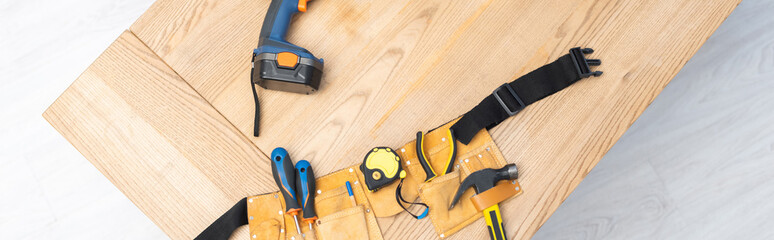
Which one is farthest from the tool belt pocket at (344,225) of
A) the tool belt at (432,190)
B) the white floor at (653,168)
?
the white floor at (653,168)

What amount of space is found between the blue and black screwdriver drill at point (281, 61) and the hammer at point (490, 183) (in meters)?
0.38

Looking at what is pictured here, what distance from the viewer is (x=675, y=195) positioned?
5.31 feet

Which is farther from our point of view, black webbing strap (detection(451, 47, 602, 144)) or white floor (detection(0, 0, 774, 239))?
white floor (detection(0, 0, 774, 239))

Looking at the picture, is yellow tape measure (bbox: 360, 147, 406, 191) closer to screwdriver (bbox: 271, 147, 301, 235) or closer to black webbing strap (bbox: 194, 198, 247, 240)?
screwdriver (bbox: 271, 147, 301, 235)

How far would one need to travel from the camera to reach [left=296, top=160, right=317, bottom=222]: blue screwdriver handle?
977 mm

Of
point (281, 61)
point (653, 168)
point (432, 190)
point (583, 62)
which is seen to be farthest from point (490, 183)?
point (653, 168)

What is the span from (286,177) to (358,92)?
0.25 metres

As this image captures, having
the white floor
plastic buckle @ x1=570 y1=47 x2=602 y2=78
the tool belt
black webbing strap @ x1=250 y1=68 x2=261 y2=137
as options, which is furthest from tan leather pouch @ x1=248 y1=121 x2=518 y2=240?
the white floor

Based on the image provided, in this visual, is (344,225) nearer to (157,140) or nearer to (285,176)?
(285,176)

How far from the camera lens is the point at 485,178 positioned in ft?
3.24

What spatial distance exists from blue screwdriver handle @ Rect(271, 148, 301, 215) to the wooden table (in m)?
0.04

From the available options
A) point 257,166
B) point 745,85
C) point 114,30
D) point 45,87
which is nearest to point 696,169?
point 745,85

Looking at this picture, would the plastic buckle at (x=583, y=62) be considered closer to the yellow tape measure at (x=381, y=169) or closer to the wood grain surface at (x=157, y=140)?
the yellow tape measure at (x=381, y=169)

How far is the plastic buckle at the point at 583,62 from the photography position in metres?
1.04
